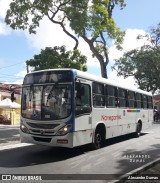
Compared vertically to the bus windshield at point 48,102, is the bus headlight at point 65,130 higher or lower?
lower

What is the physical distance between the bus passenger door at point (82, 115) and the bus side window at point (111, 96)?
76.6 inches

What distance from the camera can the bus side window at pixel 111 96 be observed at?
46.1 feet

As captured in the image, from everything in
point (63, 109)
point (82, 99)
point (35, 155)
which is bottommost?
point (35, 155)

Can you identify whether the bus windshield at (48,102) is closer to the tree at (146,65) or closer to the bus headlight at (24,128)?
the bus headlight at (24,128)

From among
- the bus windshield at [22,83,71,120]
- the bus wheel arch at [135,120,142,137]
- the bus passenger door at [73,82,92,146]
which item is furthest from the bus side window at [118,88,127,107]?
the bus windshield at [22,83,71,120]

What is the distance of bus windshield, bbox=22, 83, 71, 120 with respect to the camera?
1091 cm

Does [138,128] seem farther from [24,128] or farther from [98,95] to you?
[24,128]

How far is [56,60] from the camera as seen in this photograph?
21.3 m

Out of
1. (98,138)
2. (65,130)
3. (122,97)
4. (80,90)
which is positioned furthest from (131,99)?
(65,130)

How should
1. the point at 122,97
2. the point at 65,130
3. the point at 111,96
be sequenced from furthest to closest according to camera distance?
the point at 122,97 → the point at 111,96 → the point at 65,130

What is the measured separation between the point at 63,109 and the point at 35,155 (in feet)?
6.86

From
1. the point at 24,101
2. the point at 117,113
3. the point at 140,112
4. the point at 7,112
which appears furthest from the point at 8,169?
the point at 7,112

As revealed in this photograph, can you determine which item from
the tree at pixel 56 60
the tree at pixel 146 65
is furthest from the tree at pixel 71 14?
the tree at pixel 146 65

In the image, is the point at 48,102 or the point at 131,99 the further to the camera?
the point at 131,99
